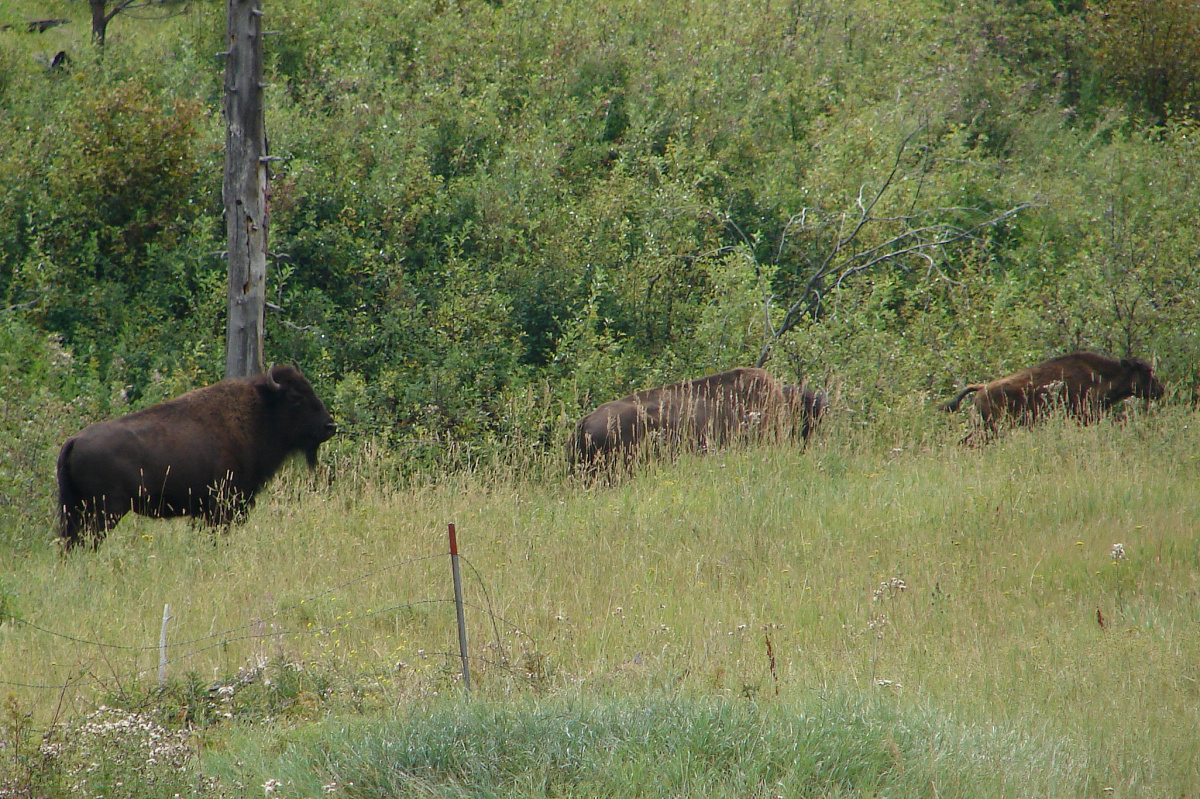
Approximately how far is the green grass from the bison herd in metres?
0.35

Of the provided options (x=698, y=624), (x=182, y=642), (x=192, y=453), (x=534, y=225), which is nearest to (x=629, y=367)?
(x=534, y=225)

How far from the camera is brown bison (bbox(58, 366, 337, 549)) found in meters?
9.16

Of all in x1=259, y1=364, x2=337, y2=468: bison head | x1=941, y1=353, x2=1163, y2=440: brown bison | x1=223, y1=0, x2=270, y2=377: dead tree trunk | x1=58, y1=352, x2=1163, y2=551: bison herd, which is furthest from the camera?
x1=941, y1=353, x2=1163, y2=440: brown bison

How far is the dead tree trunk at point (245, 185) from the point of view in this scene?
11508 mm

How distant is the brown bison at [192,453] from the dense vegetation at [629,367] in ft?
1.26

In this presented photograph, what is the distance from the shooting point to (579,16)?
21.5 meters

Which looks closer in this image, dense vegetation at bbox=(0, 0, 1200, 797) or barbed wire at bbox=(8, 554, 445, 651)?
dense vegetation at bbox=(0, 0, 1200, 797)

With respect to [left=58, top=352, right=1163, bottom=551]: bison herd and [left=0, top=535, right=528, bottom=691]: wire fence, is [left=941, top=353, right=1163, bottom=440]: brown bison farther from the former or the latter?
[left=0, top=535, right=528, bottom=691]: wire fence

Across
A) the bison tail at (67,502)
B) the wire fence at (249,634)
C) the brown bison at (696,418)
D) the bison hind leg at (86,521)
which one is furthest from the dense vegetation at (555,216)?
the wire fence at (249,634)

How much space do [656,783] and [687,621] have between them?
268cm

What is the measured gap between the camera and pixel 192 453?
977cm

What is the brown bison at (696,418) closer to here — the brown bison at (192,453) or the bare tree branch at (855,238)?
the brown bison at (192,453)

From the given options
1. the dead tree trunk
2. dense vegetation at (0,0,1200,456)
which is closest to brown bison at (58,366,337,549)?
the dead tree trunk

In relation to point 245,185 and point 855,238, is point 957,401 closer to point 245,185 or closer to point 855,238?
point 855,238
